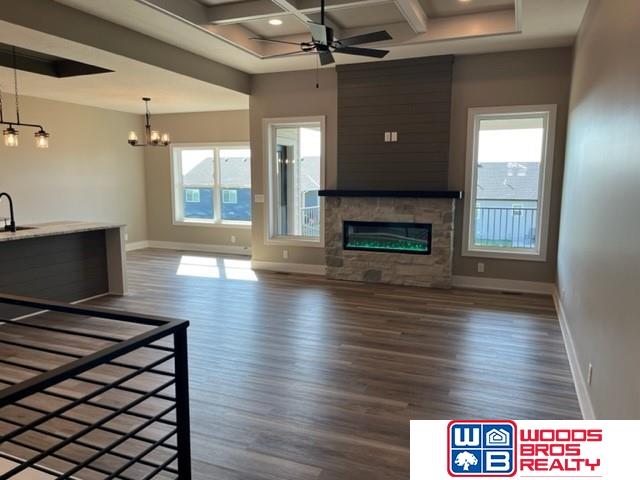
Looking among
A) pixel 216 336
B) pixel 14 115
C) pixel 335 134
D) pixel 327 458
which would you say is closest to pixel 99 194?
pixel 14 115

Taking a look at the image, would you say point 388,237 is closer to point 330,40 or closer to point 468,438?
point 330,40

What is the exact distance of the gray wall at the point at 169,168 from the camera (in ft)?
28.9

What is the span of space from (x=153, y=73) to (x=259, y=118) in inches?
79.0

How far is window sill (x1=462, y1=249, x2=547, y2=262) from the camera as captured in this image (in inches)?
230

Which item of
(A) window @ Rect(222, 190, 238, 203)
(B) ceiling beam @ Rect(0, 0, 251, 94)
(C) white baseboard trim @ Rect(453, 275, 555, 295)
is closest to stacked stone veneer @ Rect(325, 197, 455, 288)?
(C) white baseboard trim @ Rect(453, 275, 555, 295)

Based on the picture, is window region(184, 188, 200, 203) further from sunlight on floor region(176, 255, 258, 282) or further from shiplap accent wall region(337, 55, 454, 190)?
shiplap accent wall region(337, 55, 454, 190)

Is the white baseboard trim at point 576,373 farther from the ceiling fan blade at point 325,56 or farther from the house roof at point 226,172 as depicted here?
the house roof at point 226,172

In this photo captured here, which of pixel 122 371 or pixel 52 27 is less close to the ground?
pixel 52 27

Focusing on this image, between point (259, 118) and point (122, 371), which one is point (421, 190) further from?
point (122, 371)

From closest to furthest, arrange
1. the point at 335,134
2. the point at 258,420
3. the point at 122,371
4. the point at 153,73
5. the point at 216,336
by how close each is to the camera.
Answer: the point at 258,420
the point at 122,371
the point at 216,336
the point at 153,73
the point at 335,134

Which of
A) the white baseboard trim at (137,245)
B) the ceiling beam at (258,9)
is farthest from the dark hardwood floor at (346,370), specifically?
the white baseboard trim at (137,245)

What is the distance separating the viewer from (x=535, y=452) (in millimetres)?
1889

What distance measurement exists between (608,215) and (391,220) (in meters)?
3.91

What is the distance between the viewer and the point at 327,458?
2459 mm
